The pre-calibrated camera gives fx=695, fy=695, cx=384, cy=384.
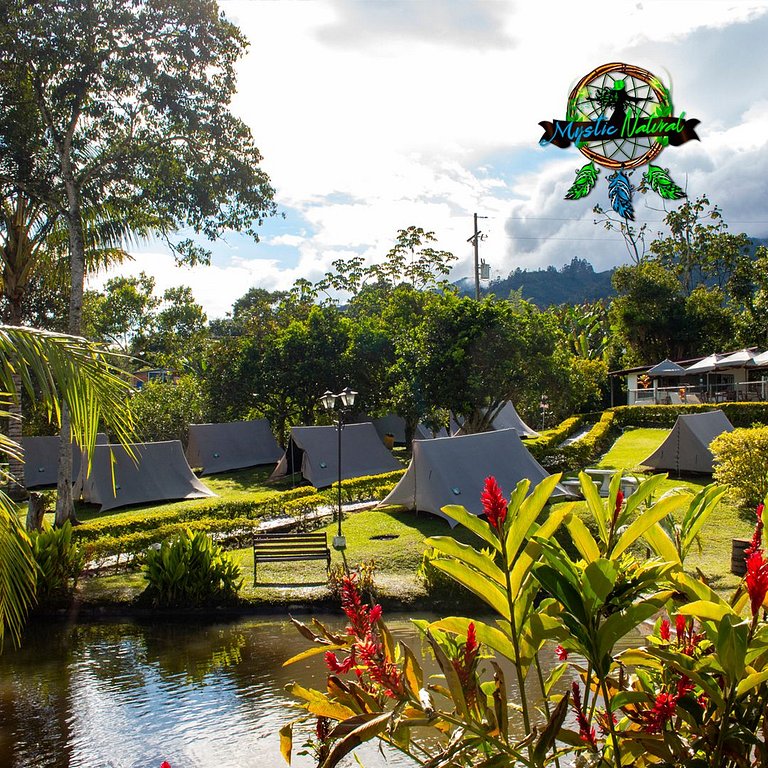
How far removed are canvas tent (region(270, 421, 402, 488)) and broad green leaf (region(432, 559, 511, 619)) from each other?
69.7 feet

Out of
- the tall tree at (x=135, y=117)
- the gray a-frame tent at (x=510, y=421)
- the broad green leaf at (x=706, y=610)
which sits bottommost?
the gray a-frame tent at (x=510, y=421)

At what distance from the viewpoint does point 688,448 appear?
64.6 ft

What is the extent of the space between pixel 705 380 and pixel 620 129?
30.9 metres

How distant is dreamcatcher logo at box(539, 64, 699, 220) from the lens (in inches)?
366

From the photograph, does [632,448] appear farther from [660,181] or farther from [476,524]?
[476,524]

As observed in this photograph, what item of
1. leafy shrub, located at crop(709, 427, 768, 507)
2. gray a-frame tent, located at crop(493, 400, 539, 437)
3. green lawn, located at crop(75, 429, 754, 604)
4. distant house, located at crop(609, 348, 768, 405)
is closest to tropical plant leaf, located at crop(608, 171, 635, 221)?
green lawn, located at crop(75, 429, 754, 604)

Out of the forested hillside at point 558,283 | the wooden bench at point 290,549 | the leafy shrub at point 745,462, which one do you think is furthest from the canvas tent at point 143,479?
the forested hillside at point 558,283

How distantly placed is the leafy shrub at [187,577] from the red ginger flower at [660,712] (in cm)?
1064

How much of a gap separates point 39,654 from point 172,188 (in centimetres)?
1037

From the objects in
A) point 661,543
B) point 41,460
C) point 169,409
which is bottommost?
point 41,460

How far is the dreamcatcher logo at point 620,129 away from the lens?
9305 millimetres

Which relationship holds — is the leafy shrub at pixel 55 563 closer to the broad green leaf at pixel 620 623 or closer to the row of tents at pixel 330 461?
the row of tents at pixel 330 461

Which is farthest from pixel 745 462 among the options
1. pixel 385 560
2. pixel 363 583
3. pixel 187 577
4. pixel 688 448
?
pixel 187 577

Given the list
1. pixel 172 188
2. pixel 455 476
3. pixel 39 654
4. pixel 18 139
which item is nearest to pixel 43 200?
pixel 18 139
